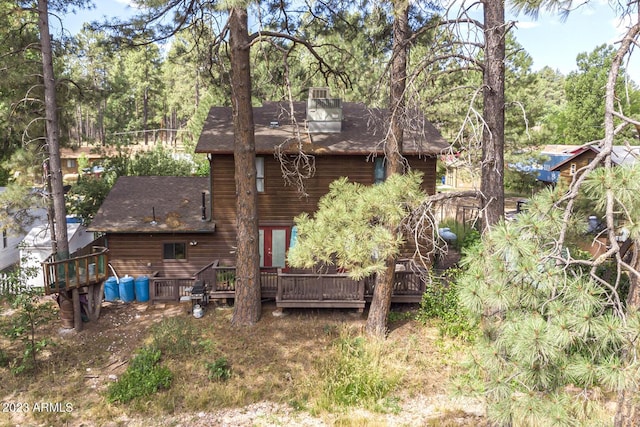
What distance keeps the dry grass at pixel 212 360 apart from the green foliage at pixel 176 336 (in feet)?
0.09

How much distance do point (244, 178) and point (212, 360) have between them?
189 inches

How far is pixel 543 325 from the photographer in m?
3.73

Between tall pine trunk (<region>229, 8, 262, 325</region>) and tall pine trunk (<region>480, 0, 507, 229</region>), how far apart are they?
21.3 ft

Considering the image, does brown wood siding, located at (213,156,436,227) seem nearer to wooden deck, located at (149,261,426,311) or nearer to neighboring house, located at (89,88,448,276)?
neighboring house, located at (89,88,448,276)

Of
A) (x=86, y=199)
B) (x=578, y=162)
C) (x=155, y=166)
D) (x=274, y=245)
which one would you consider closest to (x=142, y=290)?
(x=274, y=245)

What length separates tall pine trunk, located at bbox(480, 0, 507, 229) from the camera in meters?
6.85

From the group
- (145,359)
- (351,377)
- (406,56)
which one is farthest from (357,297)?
(406,56)

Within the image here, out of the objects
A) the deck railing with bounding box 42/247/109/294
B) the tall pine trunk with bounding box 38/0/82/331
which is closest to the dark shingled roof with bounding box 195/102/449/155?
the tall pine trunk with bounding box 38/0/82/331

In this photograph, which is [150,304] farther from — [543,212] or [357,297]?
[543,212]

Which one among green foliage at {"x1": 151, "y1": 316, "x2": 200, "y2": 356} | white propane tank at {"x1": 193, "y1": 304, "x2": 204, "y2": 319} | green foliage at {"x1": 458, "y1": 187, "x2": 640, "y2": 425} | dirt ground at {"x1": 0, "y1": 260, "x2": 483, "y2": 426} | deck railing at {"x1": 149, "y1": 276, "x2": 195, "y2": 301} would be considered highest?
green foliage at {"x1": 458, "y1": 187, "x2": 640, "y2": 425}

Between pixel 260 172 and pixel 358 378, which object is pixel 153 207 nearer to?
pixel 260 172

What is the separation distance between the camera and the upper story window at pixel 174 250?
51.8ft

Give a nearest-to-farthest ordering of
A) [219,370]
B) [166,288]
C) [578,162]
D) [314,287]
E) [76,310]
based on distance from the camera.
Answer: [219,370]
[76,310]
[314,287]
[166,288]
[578,162]

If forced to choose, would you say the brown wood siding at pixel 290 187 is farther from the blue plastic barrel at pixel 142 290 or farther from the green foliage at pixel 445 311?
the green foliage at pixel 445 311
